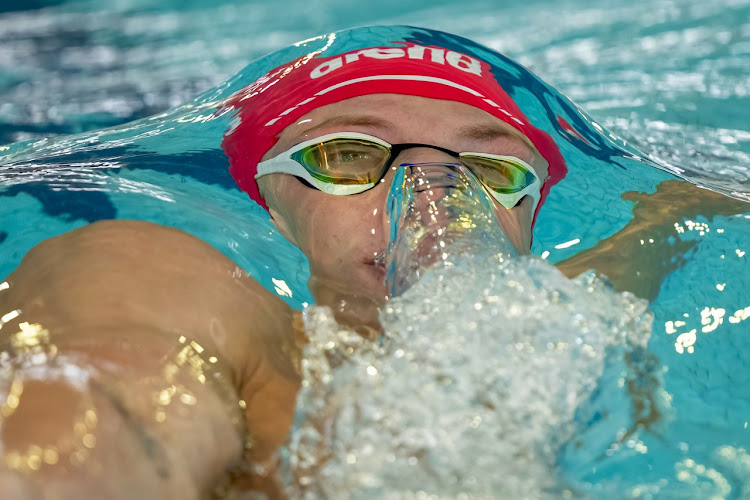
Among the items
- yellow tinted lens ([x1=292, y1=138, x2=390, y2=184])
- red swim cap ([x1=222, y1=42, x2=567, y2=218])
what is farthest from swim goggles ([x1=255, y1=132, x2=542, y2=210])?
red swim cap ([x1=222, y1=42, x2=567, y2=218])

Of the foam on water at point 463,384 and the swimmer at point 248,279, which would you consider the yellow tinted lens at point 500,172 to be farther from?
the foam on water at point 463,384

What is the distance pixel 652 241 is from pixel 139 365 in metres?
1.44

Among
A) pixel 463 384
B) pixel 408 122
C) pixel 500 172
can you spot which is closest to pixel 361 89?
pixel 408 122

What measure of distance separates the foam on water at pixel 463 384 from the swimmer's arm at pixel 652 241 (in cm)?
51

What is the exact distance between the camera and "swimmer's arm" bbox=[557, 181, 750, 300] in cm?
187

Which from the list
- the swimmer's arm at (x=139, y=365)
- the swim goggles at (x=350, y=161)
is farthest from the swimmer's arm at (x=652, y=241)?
the swimmer's arm at (x=139, y=365)

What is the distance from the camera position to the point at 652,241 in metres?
1.96

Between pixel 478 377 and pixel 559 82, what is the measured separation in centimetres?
297

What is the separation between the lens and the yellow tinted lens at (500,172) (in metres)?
1.67

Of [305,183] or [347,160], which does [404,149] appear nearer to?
[347,160]

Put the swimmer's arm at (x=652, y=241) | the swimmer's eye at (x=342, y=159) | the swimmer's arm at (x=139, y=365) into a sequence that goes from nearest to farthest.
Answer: the swimmer's arm at (x=139, y=365) → the swimmer's eye at (x=342, y=159) → the swimmer's arm at (x=652, y=241)

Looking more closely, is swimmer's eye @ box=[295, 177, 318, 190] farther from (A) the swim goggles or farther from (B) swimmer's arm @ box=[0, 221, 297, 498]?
(B) swimmer's arm @ box=[0, 221, 297, 498]

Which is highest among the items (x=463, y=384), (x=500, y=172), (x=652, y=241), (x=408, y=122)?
(x=408, y=122)

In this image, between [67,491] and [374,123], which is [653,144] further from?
[67,491]
